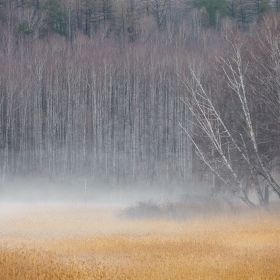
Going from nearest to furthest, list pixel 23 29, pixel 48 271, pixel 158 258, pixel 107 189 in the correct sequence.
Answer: pixel 48 271, pixel 158 258, pixel 107 189, pixel 23 29

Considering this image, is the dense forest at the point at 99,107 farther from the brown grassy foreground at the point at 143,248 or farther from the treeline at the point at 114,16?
the brown grassy foreground at the point at 143,248

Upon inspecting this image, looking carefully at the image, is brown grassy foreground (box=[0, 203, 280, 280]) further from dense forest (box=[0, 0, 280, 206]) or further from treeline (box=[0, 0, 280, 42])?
treeline (box=[0, 0, 280, 42])

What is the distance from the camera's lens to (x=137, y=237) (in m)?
14.2

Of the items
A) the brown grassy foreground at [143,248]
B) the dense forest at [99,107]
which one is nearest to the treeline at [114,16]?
the dense forest at [99,107]

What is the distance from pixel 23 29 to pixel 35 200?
2412cm

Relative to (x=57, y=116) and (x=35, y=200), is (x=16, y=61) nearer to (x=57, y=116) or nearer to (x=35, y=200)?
(x=57, y=116)

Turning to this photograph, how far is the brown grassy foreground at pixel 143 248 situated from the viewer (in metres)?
9.58

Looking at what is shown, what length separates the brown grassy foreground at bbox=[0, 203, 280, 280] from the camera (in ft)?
31.4

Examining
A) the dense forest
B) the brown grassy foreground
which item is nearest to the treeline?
the dense forest

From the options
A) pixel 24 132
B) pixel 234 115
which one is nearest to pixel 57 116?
pixel 24 132

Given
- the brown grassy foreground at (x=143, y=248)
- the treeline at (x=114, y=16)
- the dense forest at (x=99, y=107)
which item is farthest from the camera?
the treeline at (x=114, y=16)

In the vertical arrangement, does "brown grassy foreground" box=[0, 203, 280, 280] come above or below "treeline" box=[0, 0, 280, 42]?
below

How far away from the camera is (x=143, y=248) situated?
1239 centimetres

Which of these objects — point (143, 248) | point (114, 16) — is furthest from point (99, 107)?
point (143, 248)
